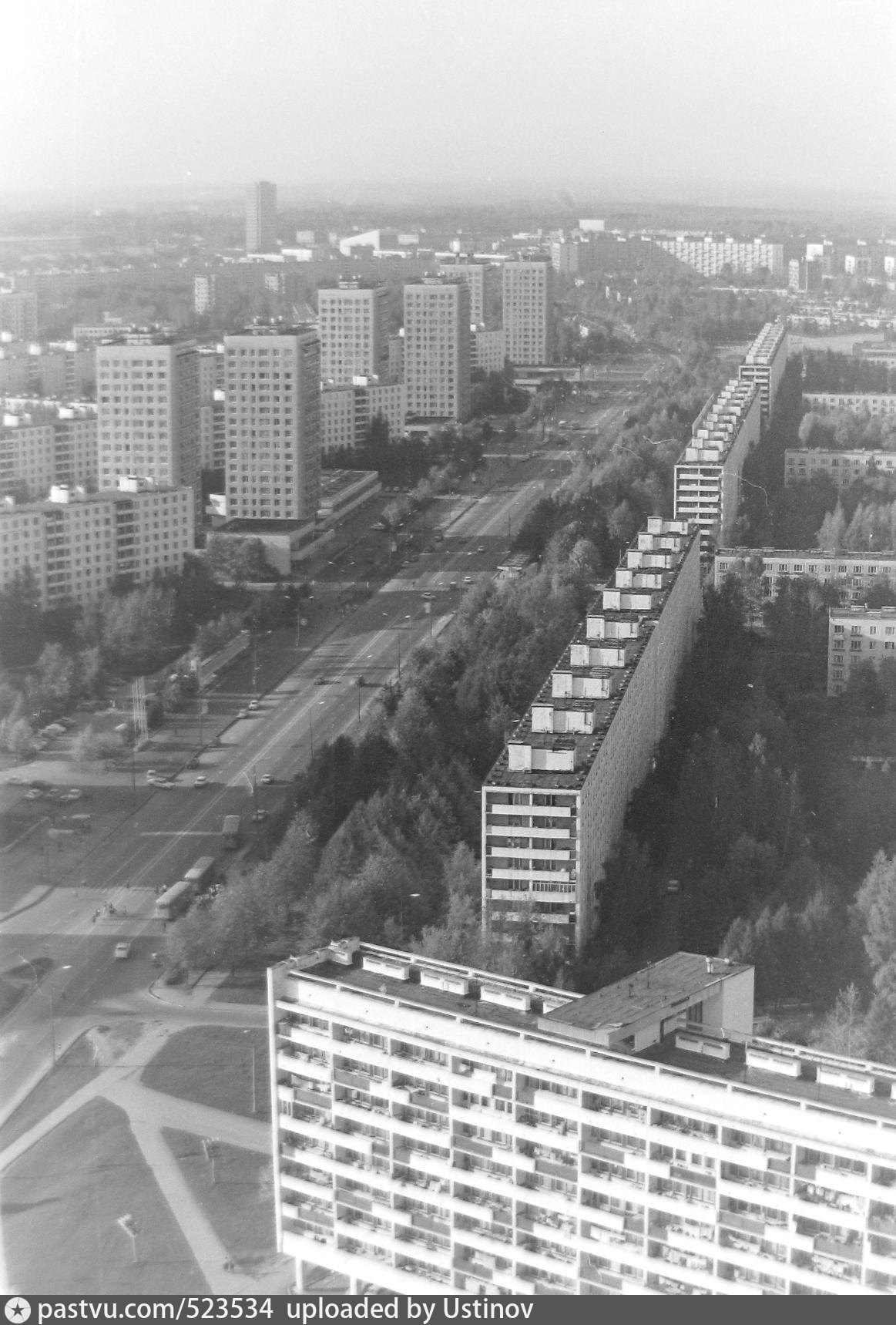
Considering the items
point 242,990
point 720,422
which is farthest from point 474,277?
point 242,990

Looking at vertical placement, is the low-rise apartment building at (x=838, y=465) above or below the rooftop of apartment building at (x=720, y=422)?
below

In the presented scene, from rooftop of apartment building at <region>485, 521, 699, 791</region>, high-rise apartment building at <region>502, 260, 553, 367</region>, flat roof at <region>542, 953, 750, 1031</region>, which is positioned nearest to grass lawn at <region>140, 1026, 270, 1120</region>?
rooftop of apartment building at <region>485, 521, 699, 791</region>

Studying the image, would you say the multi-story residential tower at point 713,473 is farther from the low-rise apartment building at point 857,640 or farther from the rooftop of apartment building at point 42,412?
the rooftop of apartment building at point 42,412

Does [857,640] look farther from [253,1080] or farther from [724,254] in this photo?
[724,254]

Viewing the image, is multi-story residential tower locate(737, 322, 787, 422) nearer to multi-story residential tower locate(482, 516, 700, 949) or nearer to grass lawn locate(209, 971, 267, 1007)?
multi-story residential tower locate(482, 516, 700, 949)

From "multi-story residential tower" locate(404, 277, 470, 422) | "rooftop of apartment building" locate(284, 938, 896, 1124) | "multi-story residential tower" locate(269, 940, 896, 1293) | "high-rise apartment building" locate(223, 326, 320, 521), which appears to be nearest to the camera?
"multi-story residential tower" locate(269, 940, 896, 1293)

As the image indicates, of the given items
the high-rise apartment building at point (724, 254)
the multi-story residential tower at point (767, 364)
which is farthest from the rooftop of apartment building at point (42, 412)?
the high-rise apartment building at point (724, 254)

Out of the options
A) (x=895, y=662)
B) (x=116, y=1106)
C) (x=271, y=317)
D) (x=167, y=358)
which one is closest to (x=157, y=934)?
(x=116, y=1106)
